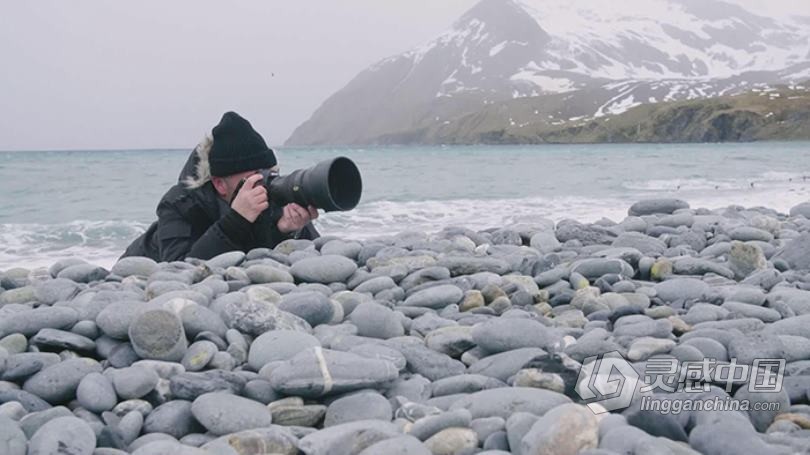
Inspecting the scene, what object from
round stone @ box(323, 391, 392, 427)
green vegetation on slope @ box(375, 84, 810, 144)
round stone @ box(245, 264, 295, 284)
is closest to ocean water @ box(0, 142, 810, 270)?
round stone @ box(245, 264, 295, 284)

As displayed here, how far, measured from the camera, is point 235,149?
3.76 m

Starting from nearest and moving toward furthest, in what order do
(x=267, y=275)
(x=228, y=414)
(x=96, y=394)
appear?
(x=228, y=414) < (x=96, y=394) < (x=267, y=275)

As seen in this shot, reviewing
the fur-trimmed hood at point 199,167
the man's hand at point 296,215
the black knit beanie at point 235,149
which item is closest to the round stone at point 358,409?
A: the man's hand at point 296,215

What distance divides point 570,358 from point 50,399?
5.08 ft

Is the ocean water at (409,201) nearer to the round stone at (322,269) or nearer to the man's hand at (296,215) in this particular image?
the man's hand at (296,215)

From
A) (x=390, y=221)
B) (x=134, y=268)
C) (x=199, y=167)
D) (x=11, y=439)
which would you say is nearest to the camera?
(x=11, y=439)

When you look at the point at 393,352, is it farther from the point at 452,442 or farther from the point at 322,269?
the point at 322,269

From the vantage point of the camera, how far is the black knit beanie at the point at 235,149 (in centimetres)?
376

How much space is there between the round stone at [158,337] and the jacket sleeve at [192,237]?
1400 mm

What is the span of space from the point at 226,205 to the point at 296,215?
0.59 meters

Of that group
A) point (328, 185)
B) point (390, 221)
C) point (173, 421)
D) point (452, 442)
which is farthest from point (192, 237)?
point (390, 221)

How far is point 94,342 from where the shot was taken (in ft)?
8.16

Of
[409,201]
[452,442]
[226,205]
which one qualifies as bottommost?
[409,201]

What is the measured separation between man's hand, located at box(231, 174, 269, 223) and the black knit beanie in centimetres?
20
